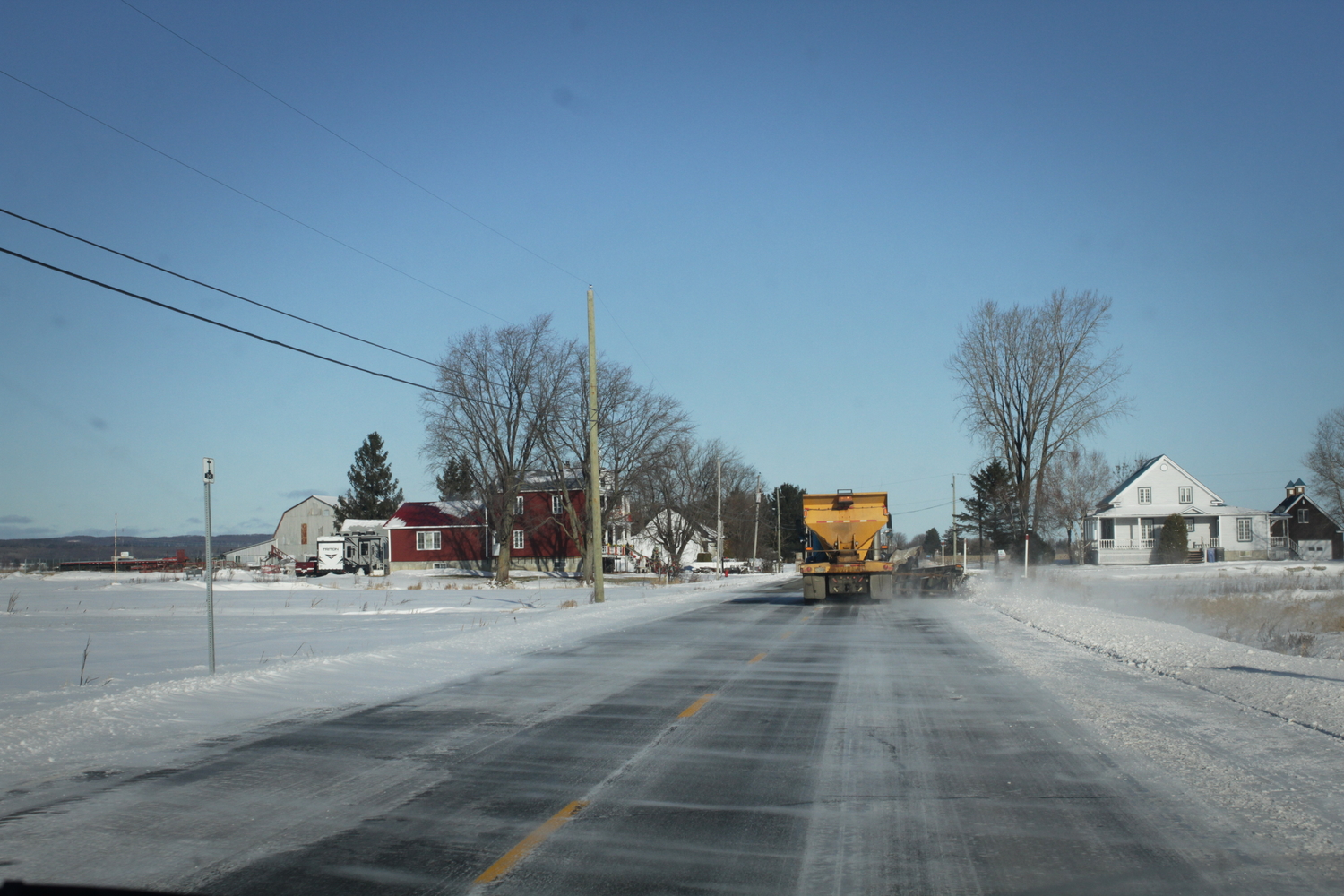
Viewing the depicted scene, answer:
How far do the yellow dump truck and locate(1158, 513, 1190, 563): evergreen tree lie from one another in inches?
1788

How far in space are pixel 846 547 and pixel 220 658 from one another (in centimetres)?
2004

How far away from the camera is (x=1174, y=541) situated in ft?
222

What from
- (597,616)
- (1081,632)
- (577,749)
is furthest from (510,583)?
(577,749)

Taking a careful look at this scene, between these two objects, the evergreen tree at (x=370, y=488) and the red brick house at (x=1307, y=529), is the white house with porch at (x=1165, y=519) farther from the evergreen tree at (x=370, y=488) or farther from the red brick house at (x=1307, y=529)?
the evergreen tree at (x=370, y=488)

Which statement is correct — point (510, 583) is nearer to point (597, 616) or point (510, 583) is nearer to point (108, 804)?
point (597, 616)

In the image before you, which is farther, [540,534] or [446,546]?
[446,546]

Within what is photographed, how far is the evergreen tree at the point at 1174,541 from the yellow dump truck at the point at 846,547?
4541cm

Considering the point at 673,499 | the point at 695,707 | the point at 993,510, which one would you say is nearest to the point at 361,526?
the point at 673,499

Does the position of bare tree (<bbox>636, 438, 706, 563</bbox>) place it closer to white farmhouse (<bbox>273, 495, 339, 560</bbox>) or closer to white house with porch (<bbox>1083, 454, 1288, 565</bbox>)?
white house with porch (<bbox>1083, 454, 1288, 565</bbox>)

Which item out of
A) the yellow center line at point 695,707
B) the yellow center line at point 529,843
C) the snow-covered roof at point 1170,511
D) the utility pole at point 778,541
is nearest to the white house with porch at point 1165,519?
the snow-covered roof at point 1170,511

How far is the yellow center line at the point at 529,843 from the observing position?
5160mm

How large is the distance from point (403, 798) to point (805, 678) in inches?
288

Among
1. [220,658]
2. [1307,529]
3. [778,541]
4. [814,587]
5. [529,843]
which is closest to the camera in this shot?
[529,843]

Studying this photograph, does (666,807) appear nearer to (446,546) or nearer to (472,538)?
(472,538)
